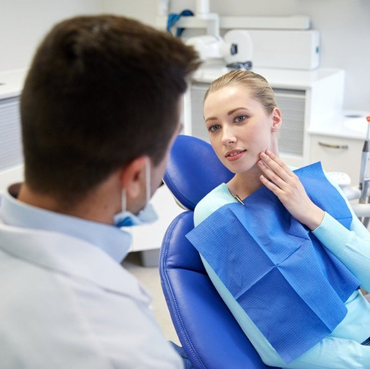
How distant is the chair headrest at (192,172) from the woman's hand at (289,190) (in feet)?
0.70

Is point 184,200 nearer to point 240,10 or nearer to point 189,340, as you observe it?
point 189,340

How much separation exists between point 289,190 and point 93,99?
76cm

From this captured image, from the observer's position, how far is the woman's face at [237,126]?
4.22 ft

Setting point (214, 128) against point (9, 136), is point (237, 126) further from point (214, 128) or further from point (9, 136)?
point (9, 136)

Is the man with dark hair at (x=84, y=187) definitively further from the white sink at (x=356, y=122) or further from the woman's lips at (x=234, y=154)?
the white sink at (x=356, y=122)

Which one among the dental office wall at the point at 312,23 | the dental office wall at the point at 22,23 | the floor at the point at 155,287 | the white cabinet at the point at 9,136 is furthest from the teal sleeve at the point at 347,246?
the dental office wall at the point at 22,23

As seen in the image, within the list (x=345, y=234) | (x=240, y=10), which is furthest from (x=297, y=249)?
(x=240, y=10)

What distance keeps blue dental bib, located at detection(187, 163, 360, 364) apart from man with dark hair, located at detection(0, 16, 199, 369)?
50 centimetres

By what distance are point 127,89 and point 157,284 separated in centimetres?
180

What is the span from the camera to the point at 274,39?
2945mm

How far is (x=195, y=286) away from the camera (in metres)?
1.22

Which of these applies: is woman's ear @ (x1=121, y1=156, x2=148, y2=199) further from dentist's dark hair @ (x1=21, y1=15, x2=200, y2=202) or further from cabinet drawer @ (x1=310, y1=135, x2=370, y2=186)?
cabinet drawer @ (x1=310, y1=135, x2=370, y2=186)

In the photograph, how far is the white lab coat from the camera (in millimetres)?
621

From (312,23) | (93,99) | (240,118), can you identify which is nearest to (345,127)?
(312,23)
